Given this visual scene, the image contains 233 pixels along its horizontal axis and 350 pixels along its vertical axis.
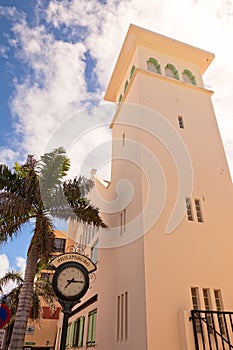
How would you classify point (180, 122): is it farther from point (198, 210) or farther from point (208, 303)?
point (208, 303)

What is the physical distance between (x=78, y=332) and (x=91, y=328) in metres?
2.82

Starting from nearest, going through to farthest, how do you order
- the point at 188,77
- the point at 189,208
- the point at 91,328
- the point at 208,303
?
1. the point at 208,303
2. the point at 189,208
3. the point at 91,328
4. the point at 188,77

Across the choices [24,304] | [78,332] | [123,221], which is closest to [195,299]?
[123,221]

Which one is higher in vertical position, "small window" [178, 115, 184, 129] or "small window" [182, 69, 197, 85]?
"small window" [182, 69, 197, 85]

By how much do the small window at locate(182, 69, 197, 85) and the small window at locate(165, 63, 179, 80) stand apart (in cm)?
51

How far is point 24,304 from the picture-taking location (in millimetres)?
8930

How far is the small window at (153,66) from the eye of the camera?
47.1 feet

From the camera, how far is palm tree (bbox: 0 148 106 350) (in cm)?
944

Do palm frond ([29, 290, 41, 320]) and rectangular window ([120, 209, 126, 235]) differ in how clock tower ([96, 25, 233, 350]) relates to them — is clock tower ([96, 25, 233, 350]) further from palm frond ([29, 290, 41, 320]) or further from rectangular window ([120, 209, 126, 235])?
palm frond ([29, 290, 41, 320])

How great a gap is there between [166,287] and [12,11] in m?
10.3

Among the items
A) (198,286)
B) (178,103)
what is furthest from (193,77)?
(198,286)

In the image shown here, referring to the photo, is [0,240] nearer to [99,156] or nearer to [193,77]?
[99,156]

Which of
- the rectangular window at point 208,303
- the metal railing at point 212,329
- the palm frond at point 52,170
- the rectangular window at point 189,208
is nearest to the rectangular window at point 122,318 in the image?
the metal railing at point 212,329

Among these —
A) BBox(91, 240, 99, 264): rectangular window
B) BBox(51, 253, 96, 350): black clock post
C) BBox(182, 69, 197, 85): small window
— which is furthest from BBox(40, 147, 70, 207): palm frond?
BBox(182, 69, 197, 85): small window
